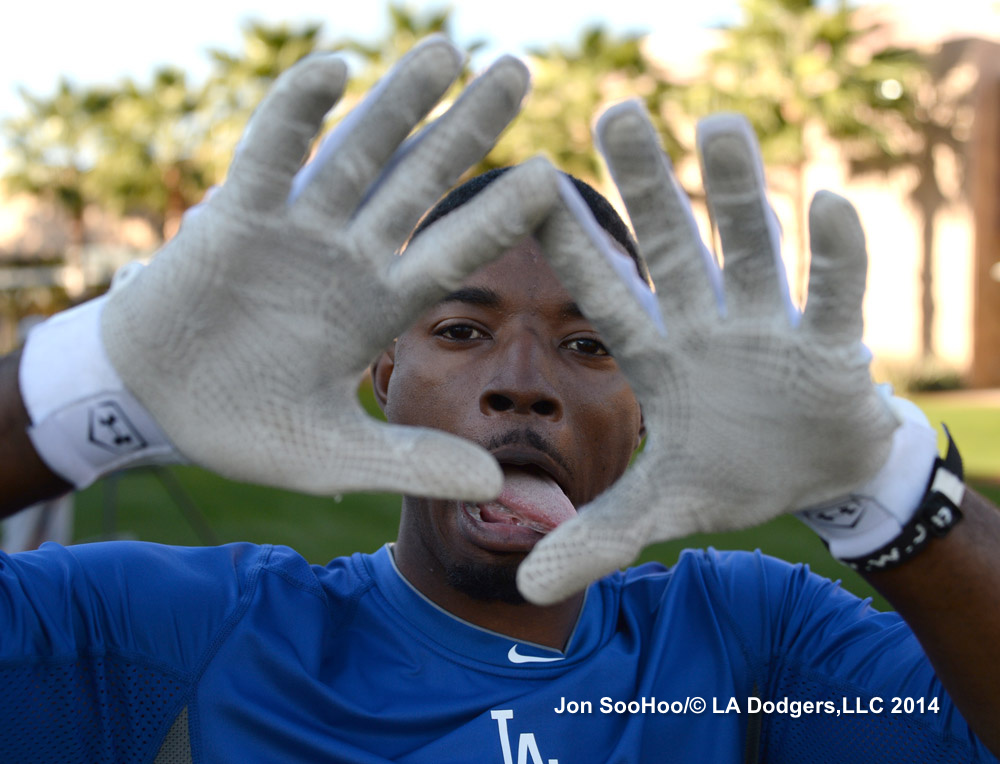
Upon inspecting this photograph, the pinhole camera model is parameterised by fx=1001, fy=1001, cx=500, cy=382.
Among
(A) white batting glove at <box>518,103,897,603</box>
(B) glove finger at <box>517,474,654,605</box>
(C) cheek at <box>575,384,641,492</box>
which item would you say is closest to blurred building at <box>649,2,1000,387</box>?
(C) cheek at <box>575,384,641,492</box>

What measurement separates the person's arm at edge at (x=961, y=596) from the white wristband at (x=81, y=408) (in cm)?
121

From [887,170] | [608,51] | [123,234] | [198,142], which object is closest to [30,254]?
[123,234]

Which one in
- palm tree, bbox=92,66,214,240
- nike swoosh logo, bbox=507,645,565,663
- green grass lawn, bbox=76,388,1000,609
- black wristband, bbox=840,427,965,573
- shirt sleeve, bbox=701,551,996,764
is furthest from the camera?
palm tree, bbox=92,66,214,240

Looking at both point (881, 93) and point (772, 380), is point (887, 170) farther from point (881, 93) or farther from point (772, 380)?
point (772, 380)

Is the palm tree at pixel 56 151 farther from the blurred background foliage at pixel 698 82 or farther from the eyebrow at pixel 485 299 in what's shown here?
the eyebrow at pixel 485 299

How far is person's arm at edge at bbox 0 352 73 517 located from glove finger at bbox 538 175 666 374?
Answer: 32.3 inches

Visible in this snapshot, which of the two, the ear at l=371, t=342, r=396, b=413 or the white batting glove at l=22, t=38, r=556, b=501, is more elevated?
the white batting glove at l=22, t=38, r=556, b=501

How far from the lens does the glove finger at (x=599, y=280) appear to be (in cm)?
147

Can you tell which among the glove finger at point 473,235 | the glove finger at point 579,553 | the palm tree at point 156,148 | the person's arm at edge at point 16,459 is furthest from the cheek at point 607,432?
the palm tree at point 156,148

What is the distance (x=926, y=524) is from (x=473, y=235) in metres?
0.87

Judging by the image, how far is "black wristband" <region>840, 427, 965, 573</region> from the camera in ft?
5.30

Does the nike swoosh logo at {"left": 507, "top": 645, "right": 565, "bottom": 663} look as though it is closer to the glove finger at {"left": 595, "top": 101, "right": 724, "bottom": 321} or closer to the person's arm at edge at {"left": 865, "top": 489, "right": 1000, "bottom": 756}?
the person's arm at edge at {"left": 865, "top": 489, "right": 1000, "bottom": 756}

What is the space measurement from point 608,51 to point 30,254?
839 inches

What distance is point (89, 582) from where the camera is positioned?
74.5 inches
